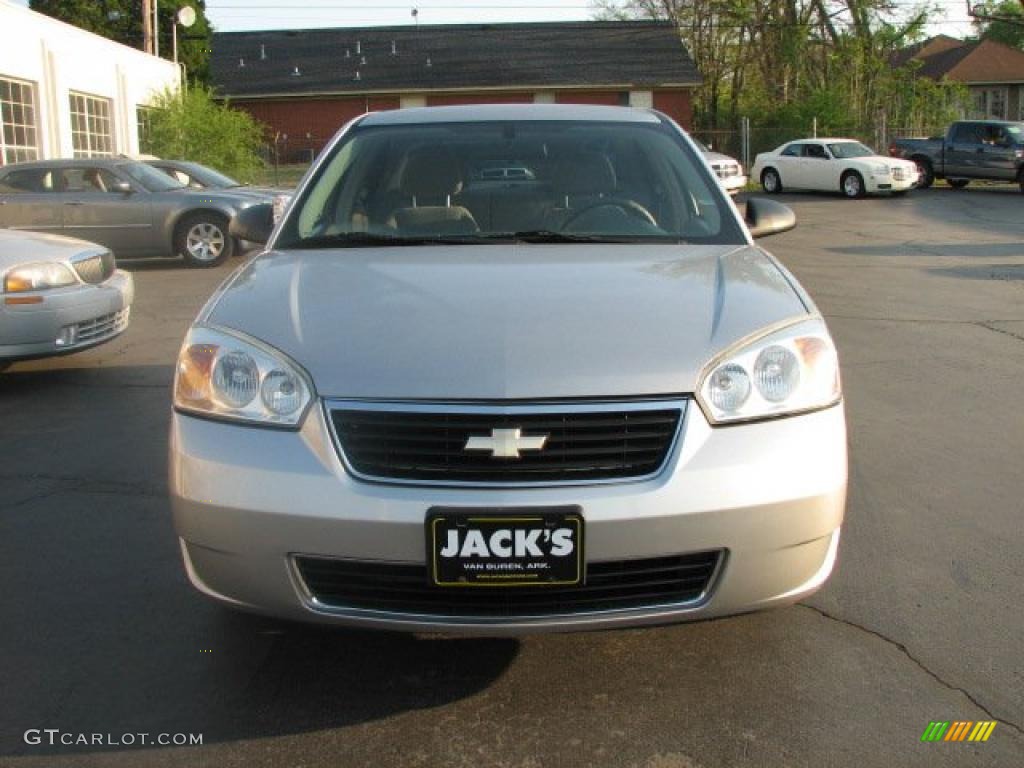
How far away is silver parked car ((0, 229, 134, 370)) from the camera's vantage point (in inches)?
257

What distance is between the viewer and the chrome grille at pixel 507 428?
8.34 ft

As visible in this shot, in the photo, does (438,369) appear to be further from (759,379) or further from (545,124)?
(545,124)

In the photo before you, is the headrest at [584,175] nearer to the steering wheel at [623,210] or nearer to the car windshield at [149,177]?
Answer: the steering wheel at [623,210]

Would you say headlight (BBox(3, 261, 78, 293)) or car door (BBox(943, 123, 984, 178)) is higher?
car door (BBox(943, 123, 984, 178))

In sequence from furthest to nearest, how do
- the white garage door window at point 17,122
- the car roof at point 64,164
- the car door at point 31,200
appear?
the white garage door window at point 17,122 → the car roof at point 64,164 → the car door at point 31,200

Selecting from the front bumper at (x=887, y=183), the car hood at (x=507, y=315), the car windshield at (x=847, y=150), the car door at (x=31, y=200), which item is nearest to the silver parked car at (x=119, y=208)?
the car door at (x=31, y=200)

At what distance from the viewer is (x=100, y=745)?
106 inches

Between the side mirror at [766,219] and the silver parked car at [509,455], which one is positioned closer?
the silver parked car at [509,455]

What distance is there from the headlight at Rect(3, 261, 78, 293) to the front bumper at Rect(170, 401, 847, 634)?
4.40 metres

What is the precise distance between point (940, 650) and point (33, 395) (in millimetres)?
5641

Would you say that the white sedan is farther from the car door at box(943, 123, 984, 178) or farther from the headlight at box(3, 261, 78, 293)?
the headlight at box(3, 261, 78, 293)

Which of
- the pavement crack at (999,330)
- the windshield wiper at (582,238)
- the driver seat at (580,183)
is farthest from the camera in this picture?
the pavement crack at (999,330)

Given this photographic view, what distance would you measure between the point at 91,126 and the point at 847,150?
18.1 m

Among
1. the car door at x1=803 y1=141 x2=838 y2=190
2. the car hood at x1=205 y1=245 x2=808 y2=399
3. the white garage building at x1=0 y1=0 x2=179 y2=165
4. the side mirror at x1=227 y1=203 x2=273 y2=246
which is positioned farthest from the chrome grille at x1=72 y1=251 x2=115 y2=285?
the car door at x1=803 y1=141 x2=838 y2=190
